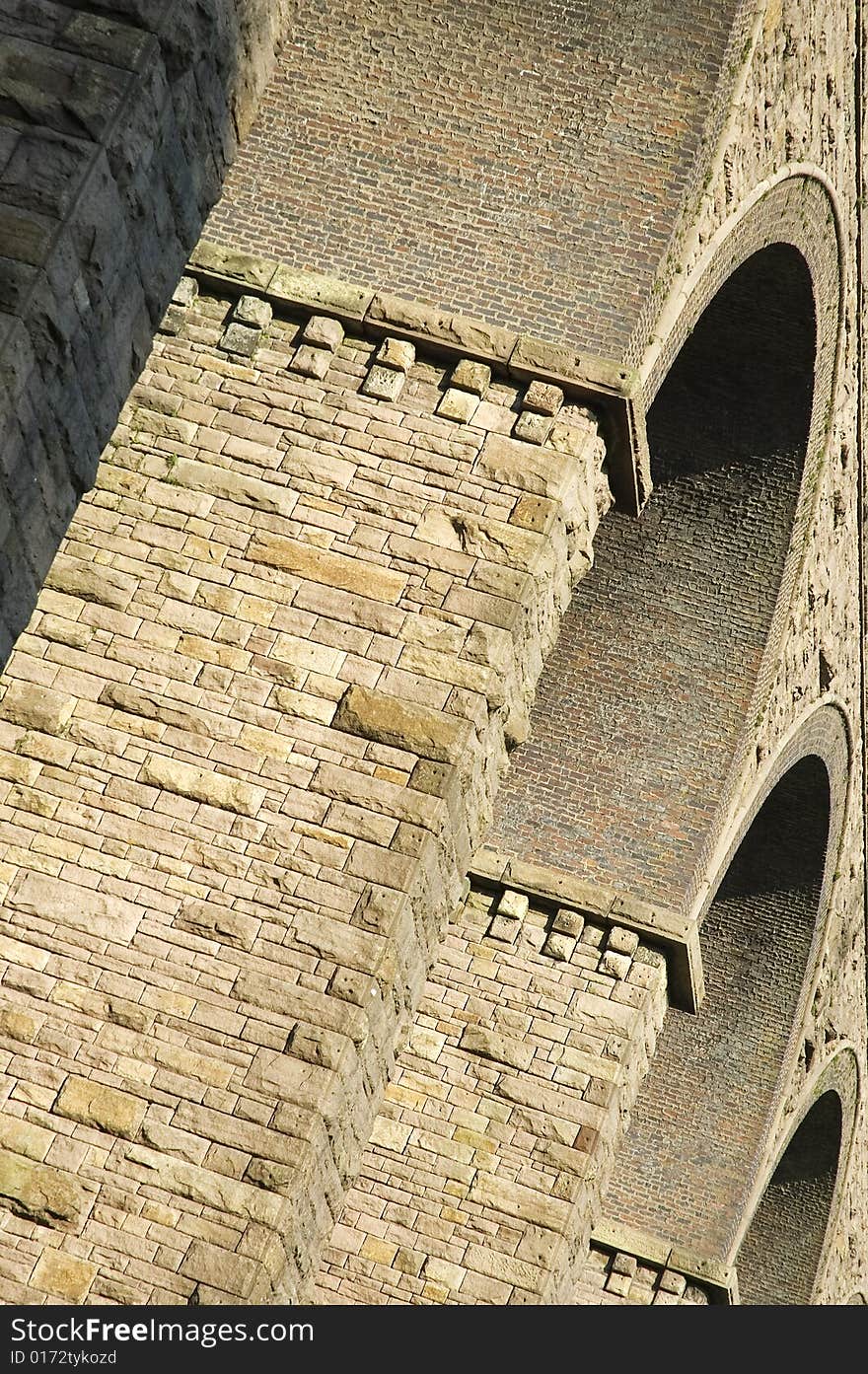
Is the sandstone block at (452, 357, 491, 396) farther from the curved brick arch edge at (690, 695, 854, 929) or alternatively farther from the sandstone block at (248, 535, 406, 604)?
the curved brick arch edge at (690, 695, 854, 929)

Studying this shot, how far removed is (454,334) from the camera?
726cm

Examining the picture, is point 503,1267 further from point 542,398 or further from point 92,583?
point 542,398

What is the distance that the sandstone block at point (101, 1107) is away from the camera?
6.23 metres

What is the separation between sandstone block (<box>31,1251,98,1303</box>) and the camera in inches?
236

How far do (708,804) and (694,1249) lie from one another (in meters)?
4.21

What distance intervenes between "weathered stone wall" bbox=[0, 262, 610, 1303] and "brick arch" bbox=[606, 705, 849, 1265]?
612 cm

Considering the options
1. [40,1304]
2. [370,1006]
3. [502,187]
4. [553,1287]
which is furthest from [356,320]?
[553,1287]

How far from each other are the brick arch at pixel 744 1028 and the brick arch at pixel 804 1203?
214 centimetres

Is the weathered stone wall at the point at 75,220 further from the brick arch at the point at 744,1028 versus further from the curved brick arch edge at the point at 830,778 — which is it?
the brick arch at the point at 744,1028

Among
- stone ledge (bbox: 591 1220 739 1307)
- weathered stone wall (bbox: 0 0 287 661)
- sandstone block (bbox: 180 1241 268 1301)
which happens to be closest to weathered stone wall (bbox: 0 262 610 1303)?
sandstone block (bbox: 180 1241 268 1301)

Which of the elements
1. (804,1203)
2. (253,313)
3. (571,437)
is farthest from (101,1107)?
(804,1203)

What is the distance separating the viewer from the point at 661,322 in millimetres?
7469

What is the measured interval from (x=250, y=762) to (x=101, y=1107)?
57.2 inches

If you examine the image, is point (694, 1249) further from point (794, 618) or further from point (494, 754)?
point (494, 754)
